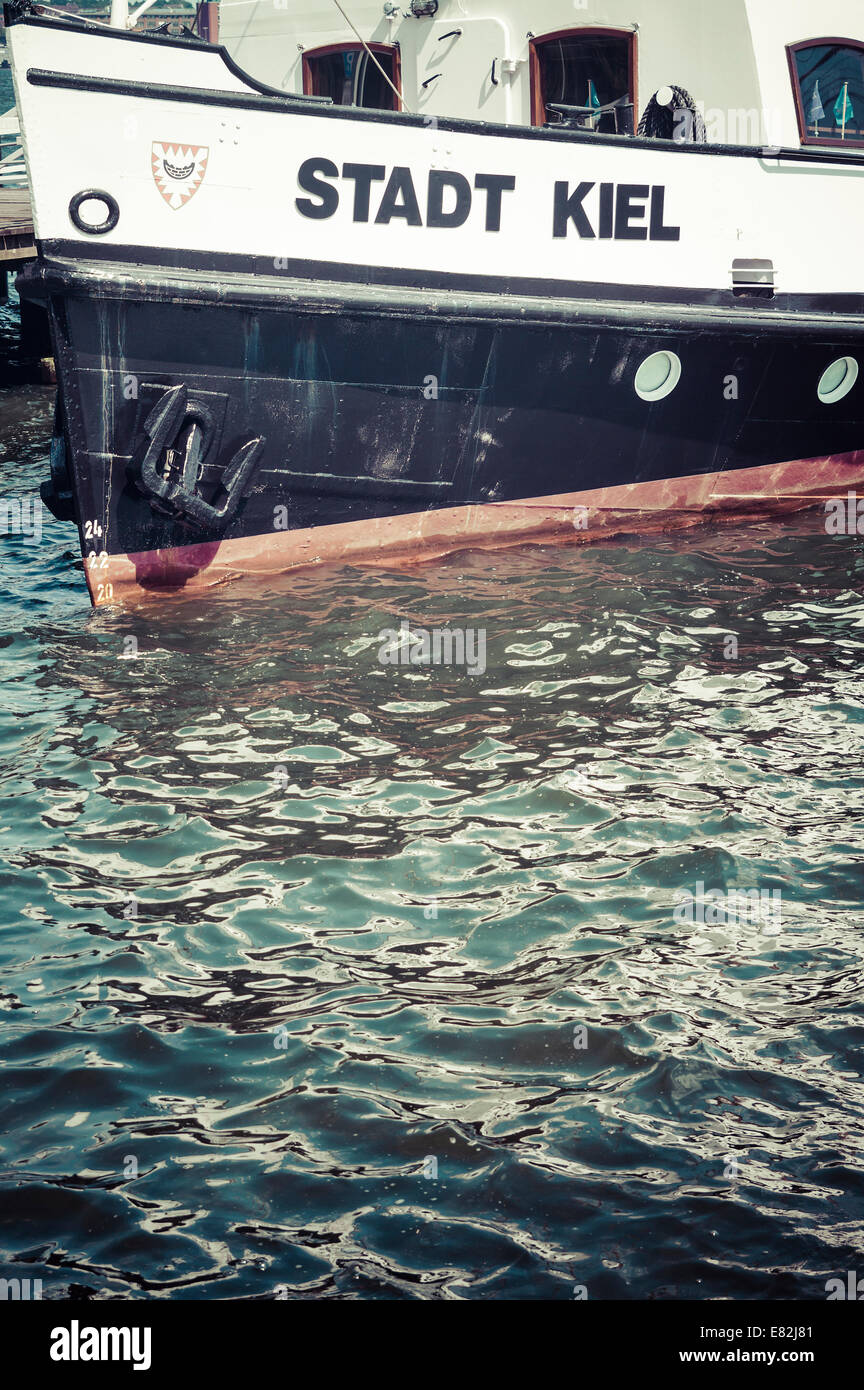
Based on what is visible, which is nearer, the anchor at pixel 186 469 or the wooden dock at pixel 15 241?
the anchor at pixel 186 469

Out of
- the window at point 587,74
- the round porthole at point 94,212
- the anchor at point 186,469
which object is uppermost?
the window at point 587,74

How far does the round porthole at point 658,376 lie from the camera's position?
25.0ft

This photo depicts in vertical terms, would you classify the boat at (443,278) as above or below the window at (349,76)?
below

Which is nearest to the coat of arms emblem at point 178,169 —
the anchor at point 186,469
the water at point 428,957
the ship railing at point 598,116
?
the anchor at point 186,469

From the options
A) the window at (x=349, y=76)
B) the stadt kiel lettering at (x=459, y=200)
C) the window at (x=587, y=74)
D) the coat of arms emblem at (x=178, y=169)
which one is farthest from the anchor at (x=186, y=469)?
the window at (x=349, y=76)

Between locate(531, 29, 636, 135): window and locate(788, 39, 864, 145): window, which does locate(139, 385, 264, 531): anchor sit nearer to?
locate(531, 29, 636, 135): window

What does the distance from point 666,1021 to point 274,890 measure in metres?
1.45

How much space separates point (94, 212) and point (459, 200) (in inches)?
78.8

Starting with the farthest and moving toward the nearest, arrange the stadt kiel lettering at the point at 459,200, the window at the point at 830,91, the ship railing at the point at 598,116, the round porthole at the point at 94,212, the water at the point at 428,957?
1. the window at the point at 830,91
2. the ship railing at the point at 598,116
3. the stadt kiel lettering at the point at 459,200
4. the round porthole at the point at 94,212
5. the water at the point at 428,957

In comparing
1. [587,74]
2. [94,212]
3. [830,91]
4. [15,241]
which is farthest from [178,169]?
[15,241]

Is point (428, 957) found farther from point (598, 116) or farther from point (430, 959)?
point (598, 116)

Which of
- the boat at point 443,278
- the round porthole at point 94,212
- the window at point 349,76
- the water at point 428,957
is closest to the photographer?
the water at point 428,957

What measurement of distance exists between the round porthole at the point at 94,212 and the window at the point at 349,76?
9.79 feet

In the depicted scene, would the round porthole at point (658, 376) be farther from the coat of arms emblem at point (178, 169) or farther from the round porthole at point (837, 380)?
the coat of arms emblem at point (178, 169)
